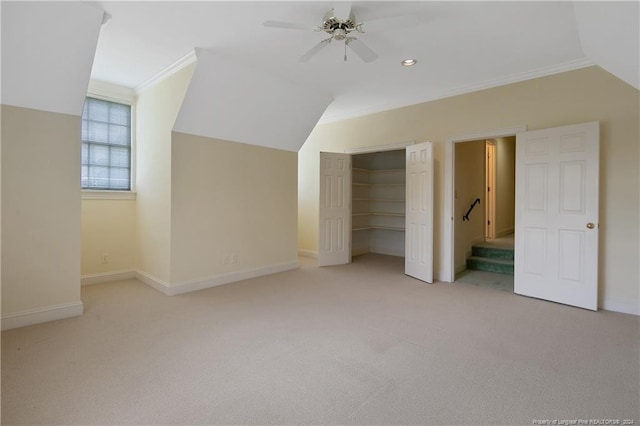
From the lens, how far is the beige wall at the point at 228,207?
420 centimetres

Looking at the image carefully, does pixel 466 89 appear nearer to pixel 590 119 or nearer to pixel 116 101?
pixel 590 119

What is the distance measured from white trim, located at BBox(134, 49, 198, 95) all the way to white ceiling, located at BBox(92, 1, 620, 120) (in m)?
0.05

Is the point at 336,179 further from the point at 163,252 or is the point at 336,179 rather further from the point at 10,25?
the point at 10,25

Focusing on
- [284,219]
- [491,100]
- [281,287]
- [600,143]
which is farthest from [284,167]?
[600,143]

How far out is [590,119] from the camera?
368 centimetres

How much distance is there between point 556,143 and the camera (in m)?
3.80

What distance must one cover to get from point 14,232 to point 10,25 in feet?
5.87

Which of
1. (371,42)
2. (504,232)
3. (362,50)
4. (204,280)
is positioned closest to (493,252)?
(504,232)

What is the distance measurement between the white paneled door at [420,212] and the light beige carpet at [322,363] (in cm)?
98

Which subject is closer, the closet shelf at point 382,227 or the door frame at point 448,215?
the door frame at point 448,215

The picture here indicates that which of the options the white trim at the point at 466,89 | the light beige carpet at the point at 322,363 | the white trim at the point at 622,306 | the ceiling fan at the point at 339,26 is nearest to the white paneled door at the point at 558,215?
the white trim at the point at 622,306

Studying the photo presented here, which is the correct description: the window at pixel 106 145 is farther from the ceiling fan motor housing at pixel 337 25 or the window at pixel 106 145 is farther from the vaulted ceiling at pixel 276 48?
the ceiling fan motor housing at pixel 337 25

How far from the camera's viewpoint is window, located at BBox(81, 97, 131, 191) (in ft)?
14.8

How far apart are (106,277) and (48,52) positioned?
2.99m
